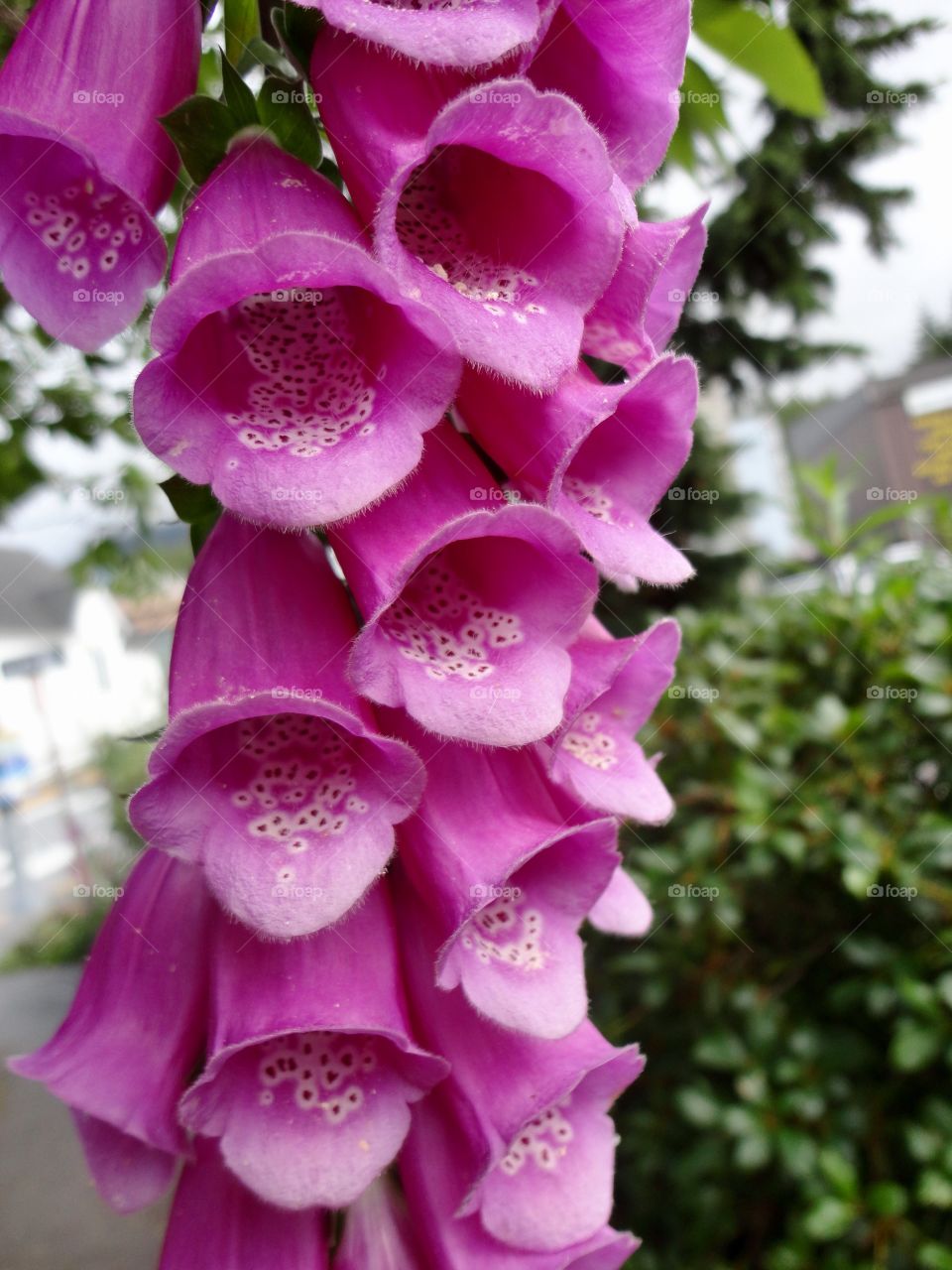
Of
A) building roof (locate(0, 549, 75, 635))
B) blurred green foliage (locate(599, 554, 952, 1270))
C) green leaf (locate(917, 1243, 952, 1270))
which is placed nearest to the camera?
green leaf (locate(917, 1243, 952, 1270))

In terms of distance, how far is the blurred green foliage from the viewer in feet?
3.76

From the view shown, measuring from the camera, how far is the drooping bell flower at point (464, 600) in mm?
384

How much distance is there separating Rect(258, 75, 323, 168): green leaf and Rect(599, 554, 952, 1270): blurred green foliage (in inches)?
41.0

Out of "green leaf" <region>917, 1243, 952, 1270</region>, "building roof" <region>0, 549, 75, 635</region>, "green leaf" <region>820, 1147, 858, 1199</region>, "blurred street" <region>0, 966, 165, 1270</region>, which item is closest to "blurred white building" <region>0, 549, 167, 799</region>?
"building roof" <region>0, 549, 75, 635</region>

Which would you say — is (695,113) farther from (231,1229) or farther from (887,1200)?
(887,1200)

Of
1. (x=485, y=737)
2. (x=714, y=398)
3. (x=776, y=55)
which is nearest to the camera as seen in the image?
(x=485, y=737)

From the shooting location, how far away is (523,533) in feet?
1.30

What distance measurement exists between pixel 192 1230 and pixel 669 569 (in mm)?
406

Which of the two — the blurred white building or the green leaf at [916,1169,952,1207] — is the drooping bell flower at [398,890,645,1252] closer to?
the green leaf at [916,1169,952,1207]

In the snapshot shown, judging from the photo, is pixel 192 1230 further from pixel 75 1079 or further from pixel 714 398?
pixel 714 398

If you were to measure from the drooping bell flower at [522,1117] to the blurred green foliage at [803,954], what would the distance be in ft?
2.56

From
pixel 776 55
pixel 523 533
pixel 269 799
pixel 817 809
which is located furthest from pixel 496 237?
pixel 817 809

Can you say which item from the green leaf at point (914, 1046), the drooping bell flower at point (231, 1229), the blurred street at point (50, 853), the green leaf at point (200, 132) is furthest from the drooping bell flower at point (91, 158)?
the blurred street at point (50, 853)

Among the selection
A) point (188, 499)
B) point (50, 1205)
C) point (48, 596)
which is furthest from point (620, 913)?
point (48, 596)
